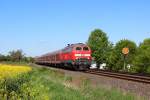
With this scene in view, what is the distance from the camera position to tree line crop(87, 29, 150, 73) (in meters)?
65.0

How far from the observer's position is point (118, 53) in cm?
8075

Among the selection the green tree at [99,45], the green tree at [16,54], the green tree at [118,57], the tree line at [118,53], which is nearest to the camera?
the tree line at [118,53]

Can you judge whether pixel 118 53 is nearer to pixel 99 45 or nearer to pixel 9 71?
pixel 99 45

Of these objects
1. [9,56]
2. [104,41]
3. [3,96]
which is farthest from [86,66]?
[9,56]

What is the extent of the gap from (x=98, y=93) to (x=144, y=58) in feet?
163

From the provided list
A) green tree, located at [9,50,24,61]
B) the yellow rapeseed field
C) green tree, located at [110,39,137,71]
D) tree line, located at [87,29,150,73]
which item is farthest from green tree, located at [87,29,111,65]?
the yellow rapeseed field

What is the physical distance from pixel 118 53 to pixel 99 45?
17018 mm


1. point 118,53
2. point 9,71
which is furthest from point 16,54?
point 9,71

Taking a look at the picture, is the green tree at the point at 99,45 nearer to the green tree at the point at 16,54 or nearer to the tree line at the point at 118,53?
the tree line at the point at 118,53

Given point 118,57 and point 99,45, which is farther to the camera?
point 99,45

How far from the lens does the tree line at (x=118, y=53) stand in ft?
213

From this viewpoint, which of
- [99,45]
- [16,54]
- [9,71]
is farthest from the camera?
[16,54]

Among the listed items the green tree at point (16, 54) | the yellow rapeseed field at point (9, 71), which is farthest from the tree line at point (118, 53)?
the green tree at point (16, 54)

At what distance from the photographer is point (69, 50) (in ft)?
159
